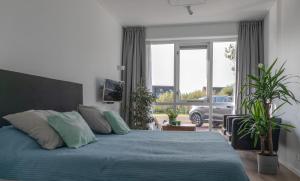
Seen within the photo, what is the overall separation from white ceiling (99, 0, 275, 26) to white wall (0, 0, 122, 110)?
0.35 metres

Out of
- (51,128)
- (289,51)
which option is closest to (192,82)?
(289,51)

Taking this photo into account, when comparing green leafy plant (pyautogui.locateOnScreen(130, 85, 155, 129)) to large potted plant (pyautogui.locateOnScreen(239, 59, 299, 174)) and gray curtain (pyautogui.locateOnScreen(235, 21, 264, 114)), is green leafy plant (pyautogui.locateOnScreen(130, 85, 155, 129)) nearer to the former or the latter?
gray curtain (pyautogui.locateOnScreen(235, 21, 264, 114))

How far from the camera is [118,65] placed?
5445mm

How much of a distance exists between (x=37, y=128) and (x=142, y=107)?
330 cm

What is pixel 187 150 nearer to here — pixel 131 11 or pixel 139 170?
pixel 139 170

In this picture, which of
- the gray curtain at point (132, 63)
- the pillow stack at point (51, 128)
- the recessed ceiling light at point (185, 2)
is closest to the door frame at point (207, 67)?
the gray curtain at point (132, 63)

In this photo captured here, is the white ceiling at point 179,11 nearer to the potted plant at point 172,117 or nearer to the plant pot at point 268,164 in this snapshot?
the potted plant at point 172,117

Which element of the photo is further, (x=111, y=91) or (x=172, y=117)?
(x=172, y=117)

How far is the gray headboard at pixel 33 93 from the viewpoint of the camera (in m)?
2.14

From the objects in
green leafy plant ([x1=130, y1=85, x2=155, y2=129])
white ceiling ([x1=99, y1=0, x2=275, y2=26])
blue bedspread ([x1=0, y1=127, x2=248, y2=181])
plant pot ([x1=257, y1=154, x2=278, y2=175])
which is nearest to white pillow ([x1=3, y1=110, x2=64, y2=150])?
blue bedspread ([x1=0, y1=127, x2=248, y2=181])

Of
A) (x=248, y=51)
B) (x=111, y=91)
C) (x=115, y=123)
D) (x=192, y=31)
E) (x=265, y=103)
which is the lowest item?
(x=115, y=123)

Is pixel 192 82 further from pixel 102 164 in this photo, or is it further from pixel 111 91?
pixel 102 164

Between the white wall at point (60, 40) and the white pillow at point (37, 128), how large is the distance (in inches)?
21.2

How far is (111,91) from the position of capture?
465 cm
